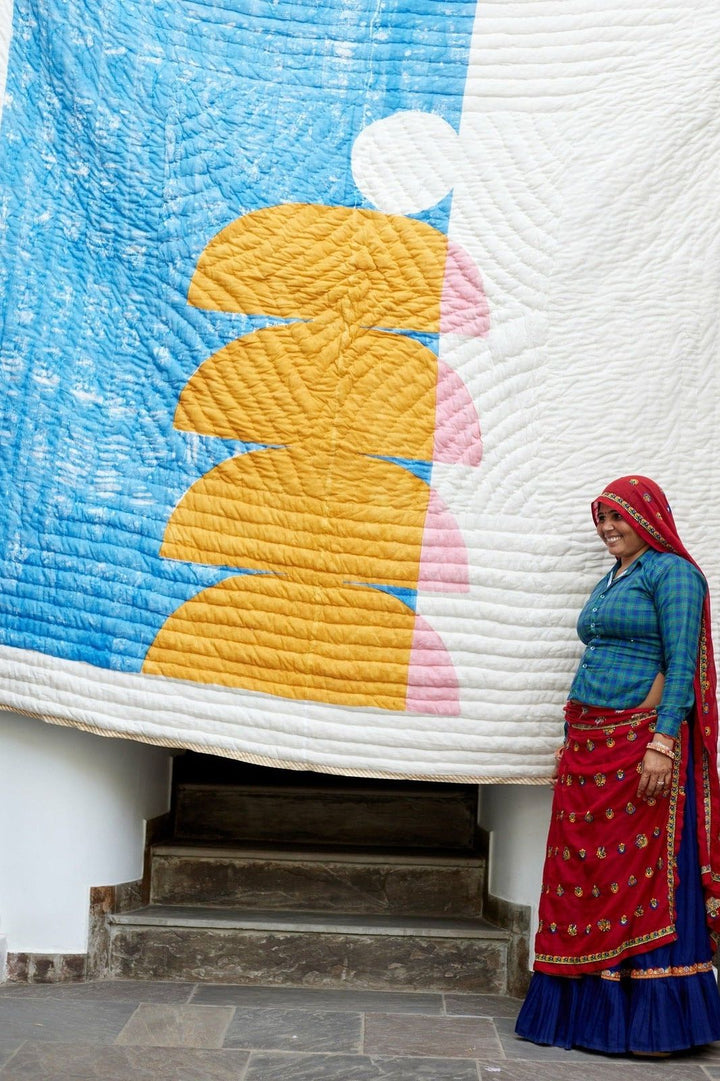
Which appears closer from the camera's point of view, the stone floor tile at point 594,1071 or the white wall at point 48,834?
the stone floor tile at point 594,1071

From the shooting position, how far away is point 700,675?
2172 millimetres

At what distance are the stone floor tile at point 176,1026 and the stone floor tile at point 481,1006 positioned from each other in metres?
0.49

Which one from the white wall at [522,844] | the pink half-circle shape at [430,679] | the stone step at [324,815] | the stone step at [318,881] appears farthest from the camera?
the stone step at [324,815]

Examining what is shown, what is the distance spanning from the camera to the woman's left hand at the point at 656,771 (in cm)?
207

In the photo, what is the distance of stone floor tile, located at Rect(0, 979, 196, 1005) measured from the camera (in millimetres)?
2291

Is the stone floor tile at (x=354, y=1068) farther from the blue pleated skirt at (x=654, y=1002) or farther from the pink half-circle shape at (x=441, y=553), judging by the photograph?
the pink half-circle shape at (x=441, y=553)

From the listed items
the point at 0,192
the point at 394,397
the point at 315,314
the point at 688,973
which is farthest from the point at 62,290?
the point at 688,973

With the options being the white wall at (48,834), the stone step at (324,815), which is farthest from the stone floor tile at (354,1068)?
the stone step at (324,815)

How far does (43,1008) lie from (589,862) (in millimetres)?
1184

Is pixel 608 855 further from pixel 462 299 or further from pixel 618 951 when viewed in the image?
pixel 462 299

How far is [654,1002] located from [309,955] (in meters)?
0.82

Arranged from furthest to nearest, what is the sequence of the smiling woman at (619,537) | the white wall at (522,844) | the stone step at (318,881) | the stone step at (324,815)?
the stone step at (324,815)
the stone step at (318,881)
the white wall at (522,844)
the smiling woman at (619,537)

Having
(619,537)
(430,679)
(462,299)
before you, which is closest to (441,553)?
(430,679)

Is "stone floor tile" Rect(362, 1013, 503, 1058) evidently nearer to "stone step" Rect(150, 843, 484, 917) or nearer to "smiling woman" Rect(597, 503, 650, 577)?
"stone step" Rect(150, 843, 484, 917)
